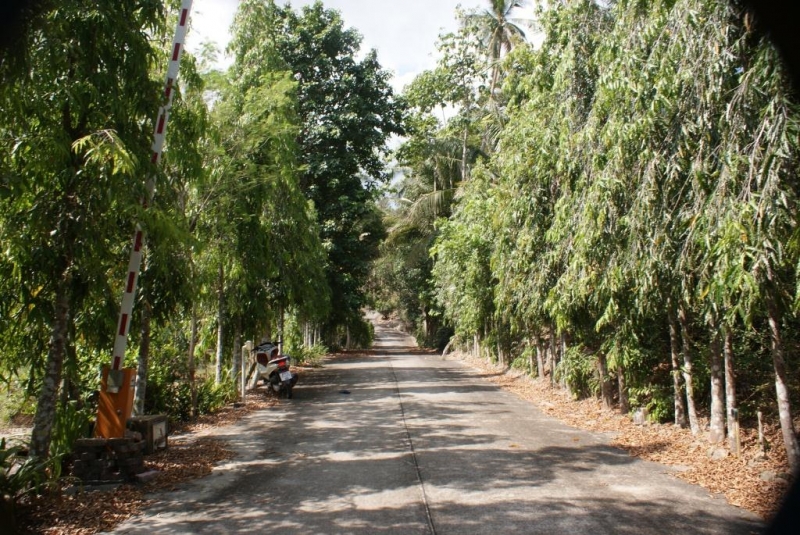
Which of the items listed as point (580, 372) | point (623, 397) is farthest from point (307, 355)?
point (623, 397)

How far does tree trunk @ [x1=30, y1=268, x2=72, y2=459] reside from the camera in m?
5.80

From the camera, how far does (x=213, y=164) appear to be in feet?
36.0

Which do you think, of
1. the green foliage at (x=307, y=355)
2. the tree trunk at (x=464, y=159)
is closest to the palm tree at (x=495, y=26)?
the tree trunk at (x=464, y=159)

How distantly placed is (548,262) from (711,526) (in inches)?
278

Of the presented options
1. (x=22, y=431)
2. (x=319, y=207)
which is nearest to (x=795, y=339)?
(x=22, y=431)

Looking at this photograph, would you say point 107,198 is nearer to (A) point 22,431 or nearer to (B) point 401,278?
(A) point 22,431

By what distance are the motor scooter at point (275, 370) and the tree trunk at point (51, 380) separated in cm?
820

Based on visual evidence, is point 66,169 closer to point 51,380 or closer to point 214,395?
point 51,380

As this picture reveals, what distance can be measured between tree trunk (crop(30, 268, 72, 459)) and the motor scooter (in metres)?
8.20

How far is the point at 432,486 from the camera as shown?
243 inches

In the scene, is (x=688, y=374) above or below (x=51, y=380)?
below

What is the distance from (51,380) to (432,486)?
379 centimetres

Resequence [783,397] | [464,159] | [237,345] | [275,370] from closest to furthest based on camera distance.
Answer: [783,397]
[275,370]
[237,345]
[464,159]

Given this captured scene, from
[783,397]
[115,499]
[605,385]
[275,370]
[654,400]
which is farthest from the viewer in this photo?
[275,370]
